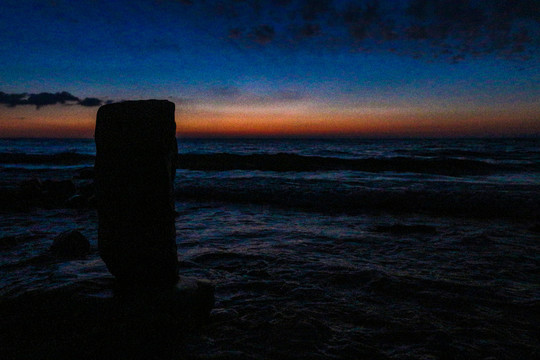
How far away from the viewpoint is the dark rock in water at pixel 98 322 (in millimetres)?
2258

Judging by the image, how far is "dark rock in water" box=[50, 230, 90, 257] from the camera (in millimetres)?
4730

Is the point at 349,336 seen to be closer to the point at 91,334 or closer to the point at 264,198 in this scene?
the point at 91,334

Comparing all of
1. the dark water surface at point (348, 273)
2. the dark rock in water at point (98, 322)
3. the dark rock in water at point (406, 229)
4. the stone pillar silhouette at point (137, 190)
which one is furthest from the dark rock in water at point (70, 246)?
the dark rock in water at point (406, 229)

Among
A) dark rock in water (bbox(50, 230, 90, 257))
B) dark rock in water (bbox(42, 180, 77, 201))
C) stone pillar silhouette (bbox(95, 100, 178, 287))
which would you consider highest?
stone pillar silhouette (bbox(95, 100, 178, 287))

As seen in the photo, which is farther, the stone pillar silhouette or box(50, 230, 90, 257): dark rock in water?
box(50, 230, 90, 257): dark rock in water

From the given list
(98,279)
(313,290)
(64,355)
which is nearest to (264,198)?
(313,290)

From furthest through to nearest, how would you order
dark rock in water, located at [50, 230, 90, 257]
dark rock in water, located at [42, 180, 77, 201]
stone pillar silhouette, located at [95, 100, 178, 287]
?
dark rock in water, located at [42, 180, 77, 201] < dark rock in water, located at [50, 230, 90, 257] < stone pillar silhouette, located at [95, 100, 178, 287]

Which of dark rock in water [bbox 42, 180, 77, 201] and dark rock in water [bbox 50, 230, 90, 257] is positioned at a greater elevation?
dark rock in water [bbox 42, 180, 77, 201]

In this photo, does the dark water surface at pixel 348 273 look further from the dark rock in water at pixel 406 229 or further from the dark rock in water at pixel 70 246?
the dark rock in water at pixel 70 246

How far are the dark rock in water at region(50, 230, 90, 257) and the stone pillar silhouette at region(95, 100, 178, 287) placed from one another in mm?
2491

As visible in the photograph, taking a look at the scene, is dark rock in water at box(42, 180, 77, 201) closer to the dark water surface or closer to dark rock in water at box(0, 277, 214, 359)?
the dark water surface

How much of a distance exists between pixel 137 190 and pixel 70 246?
3036 mm

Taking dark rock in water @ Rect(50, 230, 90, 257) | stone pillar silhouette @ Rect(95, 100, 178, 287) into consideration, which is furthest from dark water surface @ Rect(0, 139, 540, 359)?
stone pillar silhouette @ Rect(95, 100, 178, 287)

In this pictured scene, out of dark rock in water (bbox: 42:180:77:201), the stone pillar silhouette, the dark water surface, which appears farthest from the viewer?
dark rock in water (bbox: 42:180:77:201)
